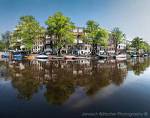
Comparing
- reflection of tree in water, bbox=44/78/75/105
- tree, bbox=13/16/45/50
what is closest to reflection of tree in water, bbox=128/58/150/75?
reflection of tree in water, bbox=44/78/75/105

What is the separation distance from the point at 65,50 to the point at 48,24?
2759cm

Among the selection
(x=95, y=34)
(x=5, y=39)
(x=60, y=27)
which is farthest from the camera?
(x=5, y=39)

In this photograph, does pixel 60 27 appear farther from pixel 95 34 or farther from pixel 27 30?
pixel 95 34

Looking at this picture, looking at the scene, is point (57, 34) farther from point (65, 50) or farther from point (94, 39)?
point (65, 50)

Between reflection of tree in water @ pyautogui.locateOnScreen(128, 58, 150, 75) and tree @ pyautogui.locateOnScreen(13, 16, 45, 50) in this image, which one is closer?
reflection of tree in water @ pyautogui.locateOnScreen(128, 58, 150, 75)

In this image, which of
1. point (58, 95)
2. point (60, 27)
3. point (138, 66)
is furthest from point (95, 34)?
point (58, 95)

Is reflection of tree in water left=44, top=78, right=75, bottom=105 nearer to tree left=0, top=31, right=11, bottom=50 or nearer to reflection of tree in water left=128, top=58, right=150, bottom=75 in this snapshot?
reflection of tree in water left=128, top=58, right=150, bottom=75

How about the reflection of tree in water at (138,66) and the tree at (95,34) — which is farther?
the tree at (95,34)

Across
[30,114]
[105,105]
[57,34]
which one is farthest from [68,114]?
[57,34]

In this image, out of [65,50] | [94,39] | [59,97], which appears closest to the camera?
[59,97]

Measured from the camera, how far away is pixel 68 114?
11.8 metres

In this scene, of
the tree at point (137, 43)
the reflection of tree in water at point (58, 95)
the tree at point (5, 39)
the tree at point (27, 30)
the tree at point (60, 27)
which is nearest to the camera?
the reflection of tree in water at point (58, 95)

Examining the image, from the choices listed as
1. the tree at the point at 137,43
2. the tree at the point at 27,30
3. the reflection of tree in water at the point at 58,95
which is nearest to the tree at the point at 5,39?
the tree at the point at 27,30

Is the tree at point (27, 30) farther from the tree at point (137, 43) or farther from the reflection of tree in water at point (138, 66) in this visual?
the tree at point (137, 43)
